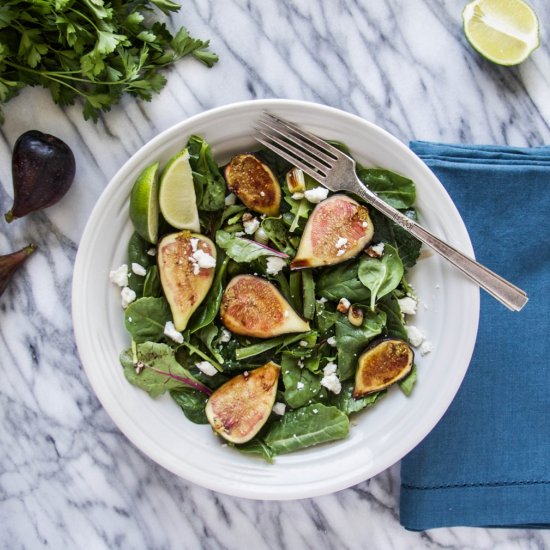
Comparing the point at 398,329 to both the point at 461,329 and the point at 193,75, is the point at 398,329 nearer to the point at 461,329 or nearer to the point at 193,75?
the point at 461,329

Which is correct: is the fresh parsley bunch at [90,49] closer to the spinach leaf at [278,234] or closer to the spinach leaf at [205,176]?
the spinach leaf at [205,176]

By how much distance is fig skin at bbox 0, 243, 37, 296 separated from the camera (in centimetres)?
196

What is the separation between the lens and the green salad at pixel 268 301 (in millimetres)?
1824

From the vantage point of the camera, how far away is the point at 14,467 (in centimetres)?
205

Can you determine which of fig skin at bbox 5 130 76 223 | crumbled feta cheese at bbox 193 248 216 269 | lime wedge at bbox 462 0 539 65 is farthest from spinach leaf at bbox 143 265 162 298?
lime wedge at bbox 462 0 539 65

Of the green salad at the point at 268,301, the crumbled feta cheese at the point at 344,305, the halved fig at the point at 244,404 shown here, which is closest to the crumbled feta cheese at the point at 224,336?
the green salad at the point at 268,301

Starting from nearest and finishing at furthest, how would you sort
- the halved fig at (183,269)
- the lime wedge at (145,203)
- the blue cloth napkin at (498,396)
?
the lime wedge at (145,203) < the halved fig at (183,269) < the blue cloth napkin at (498,396)

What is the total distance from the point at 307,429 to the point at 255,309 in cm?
35

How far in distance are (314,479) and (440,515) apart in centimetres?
43

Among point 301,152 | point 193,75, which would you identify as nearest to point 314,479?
point 301,152

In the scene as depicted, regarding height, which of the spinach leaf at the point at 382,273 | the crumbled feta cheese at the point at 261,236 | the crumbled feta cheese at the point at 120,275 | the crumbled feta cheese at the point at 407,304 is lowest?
the crumbled feta cheese at the point at 407,304

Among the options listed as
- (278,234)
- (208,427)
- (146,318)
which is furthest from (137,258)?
(208,427)

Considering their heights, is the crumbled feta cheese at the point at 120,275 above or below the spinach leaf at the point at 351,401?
above

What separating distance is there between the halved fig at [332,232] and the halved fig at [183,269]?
9.3 inches
